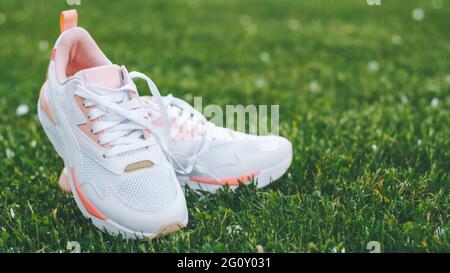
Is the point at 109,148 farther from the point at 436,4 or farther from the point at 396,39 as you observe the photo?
the point at 436,4

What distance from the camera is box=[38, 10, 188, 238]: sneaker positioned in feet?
7.97

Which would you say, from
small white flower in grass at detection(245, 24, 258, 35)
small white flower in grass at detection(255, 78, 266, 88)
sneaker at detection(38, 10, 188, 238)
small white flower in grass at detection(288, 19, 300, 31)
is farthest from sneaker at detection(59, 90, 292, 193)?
small white flower in grass at detection(288, 19, 300, 31)

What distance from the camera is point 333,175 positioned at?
297cm

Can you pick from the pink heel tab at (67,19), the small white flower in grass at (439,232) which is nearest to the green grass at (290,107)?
the small white flower in grass at (439,232)

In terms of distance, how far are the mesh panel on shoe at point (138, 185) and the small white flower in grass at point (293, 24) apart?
4444 mm

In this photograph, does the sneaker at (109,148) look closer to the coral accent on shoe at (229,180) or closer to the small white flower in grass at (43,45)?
the coral accent on shoe at (229,180)

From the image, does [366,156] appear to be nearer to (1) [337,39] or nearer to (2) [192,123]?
(2) [192,123]

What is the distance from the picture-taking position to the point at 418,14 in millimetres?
6859

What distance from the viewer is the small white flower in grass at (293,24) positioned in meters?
6.70

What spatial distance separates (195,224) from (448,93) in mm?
2611

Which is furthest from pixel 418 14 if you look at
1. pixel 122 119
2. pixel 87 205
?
pixel 87 205

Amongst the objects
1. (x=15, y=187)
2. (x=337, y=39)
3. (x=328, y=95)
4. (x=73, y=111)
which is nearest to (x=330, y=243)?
(x=73, y=111)

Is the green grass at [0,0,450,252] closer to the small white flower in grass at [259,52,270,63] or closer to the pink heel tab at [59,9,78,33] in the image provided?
the small white flower in grass at [259,52,270,63]

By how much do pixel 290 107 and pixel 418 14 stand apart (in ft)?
11.0
